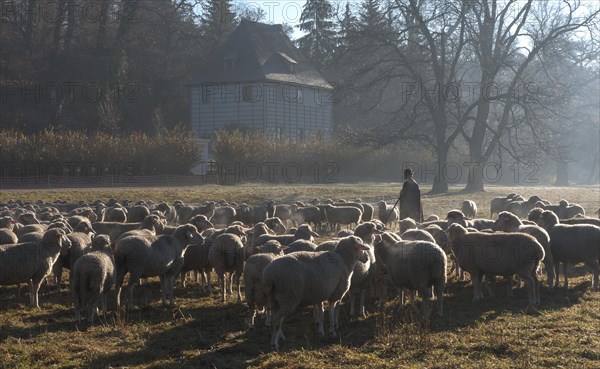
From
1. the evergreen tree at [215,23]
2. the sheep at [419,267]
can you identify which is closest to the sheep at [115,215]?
the sheep at [419,267]

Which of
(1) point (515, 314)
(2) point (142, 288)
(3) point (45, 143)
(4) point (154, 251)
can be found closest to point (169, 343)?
(4) point (154, 251)

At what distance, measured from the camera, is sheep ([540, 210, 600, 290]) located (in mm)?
12789

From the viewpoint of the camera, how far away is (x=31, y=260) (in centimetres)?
1146

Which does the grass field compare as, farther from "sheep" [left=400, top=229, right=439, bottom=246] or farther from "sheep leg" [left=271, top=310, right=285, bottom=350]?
"sheep" [left=400, top=229, right=439, bottom=246]

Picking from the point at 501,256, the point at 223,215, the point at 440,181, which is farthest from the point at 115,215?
the point at 440,181

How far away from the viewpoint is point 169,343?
9.13 metres

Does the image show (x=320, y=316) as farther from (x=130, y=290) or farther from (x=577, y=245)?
(x=577, y=245)

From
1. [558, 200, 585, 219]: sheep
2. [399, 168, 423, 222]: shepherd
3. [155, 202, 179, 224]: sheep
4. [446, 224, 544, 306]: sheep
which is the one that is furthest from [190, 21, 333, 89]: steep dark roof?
[446, 224, 544, 306]: sheep

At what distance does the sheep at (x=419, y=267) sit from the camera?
413 inches

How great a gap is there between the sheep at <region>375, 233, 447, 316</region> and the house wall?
40.3 meters

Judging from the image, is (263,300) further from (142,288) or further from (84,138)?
(84,138)

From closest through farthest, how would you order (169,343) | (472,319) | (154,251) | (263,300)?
(169,343)
(263,300)
(472,319)
(154,251)

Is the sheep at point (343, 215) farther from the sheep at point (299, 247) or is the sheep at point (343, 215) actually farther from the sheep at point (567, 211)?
the sheep at point (299, 247)

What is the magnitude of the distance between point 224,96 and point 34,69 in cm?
1518
